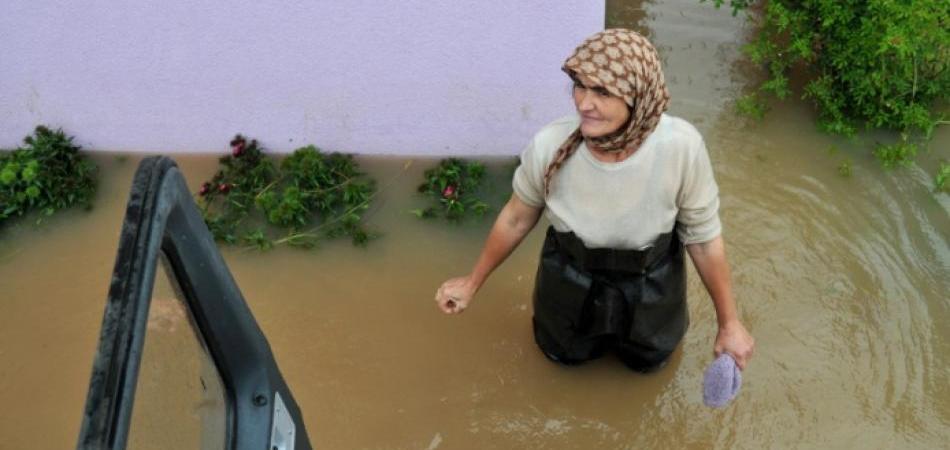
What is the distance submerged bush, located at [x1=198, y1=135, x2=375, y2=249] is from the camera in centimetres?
375

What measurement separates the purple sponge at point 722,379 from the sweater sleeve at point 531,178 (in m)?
0.74

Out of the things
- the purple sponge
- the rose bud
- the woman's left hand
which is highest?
the woman's left hand

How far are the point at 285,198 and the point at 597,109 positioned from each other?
6.54 feet

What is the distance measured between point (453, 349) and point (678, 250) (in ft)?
3.74

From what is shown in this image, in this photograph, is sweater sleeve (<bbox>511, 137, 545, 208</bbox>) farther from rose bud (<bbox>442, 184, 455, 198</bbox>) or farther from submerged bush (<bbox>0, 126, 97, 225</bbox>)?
submerged bush (<bbox>0, 126, 97, 225</bbox>)

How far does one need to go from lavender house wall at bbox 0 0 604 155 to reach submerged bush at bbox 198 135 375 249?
13 centimetres

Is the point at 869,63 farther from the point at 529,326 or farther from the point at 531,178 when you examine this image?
the point at 531,178

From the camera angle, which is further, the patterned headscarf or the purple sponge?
the purple sponge

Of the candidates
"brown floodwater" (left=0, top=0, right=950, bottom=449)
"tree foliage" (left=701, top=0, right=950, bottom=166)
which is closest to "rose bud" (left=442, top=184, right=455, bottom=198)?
"brown floodwater" (left=0, top=0, right=950, bottom=449)

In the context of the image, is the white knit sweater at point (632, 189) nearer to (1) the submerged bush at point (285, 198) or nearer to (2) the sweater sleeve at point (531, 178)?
(2) the sweater sleeve at point (531, 178)

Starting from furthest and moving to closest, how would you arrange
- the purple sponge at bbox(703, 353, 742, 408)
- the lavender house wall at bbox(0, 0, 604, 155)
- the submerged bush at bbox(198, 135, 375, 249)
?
1. the submerged bush at bbox(198, 135, 375, 249)
2. the lavender house wall at bbox(0, 0, 604, 155)
3. the purple sponge at bbox(703, 353, 742, 408)

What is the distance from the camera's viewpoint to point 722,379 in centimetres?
258

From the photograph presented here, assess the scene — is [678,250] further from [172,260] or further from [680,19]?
[680,19]

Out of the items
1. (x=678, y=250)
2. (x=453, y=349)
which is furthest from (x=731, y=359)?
(x=453, y=349)
